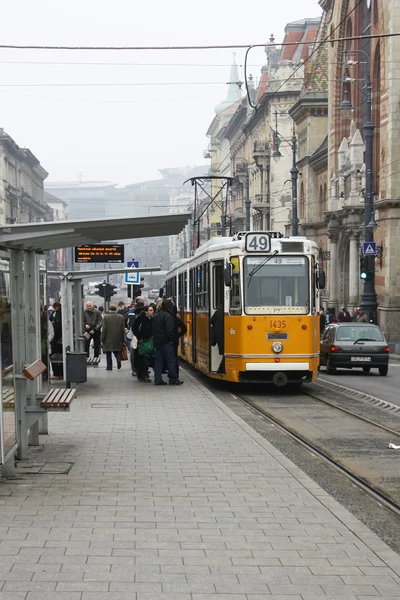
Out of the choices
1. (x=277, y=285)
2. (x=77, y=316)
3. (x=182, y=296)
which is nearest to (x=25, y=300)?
(x=277, y=285)

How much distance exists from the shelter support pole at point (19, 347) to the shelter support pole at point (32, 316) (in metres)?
0.48

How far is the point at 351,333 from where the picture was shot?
86.3 ft

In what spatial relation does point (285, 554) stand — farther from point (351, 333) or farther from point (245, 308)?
point (351, 333)

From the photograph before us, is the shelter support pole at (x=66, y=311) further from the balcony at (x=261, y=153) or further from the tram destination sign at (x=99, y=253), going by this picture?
the balcony at (x=261, y=153)

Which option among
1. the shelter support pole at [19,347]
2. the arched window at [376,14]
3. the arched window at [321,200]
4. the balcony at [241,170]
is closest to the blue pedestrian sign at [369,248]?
the arched window at [376,14]

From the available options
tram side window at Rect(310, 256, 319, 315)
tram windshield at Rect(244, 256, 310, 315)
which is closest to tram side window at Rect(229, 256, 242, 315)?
tram windshield at Rect(244, 256, 310, 315)

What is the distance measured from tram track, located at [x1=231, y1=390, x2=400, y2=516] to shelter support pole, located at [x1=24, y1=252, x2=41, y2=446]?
3.14m

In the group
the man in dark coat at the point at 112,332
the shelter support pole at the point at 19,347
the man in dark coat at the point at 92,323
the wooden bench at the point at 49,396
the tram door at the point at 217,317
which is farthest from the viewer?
the man in dark coat at the point at 92,323

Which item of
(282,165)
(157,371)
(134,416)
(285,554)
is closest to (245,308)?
(157,371)

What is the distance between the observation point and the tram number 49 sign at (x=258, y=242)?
18.8m

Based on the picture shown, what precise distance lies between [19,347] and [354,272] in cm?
4275

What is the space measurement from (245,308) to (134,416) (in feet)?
16.1

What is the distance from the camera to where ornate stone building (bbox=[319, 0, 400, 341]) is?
44656 millimetres

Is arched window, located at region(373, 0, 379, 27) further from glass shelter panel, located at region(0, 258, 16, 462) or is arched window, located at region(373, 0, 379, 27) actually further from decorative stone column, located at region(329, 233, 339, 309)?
glass shelter panel, located at region(0, 258, 16, 462)
